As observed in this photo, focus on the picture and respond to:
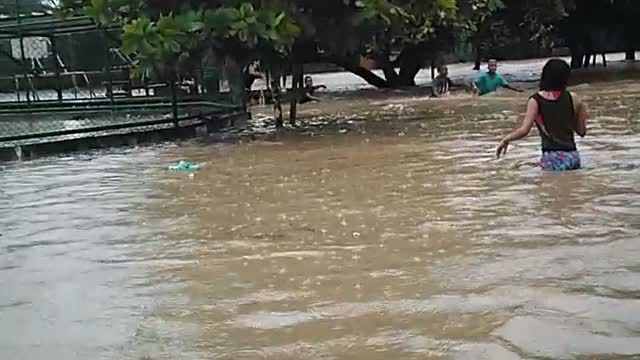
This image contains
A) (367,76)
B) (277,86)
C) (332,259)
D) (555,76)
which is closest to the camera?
(332,259)

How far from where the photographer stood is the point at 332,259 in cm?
643

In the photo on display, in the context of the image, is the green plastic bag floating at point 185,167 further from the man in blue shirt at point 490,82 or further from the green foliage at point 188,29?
the man in blue shirt at point 490,82

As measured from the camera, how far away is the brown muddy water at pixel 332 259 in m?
4.77

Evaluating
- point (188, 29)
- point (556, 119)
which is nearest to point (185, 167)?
point (188, 29)

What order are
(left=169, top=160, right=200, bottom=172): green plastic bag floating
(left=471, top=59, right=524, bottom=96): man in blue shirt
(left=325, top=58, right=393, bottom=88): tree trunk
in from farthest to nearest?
(left=325, top=58, right=393, bottom=88): tree trunk
(left=471, top=59, right=524, bottom=96): man in blue shirt
(left=169, top=160, right=200, bottom=172): green plastic bag floating

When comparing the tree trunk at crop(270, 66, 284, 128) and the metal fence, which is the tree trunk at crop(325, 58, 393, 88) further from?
the tree trunk at crop(270, 66, 284, 128)

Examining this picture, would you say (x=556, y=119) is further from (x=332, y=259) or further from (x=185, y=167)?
(x=185, y=167)

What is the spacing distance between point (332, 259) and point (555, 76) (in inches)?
169

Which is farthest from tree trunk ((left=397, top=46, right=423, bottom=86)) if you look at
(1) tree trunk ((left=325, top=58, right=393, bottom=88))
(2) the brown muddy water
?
(2) the brown muddy water

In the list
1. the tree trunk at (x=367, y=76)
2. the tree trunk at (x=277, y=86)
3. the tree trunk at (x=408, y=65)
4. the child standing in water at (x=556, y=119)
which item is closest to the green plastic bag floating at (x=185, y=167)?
the child standing in water at (x=556, y=119)

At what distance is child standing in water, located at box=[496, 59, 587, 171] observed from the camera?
9.70m

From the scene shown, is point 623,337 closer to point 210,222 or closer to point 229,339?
point 229,339

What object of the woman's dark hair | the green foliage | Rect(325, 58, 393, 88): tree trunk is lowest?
Rect(325, 58, 393, 88): tree trunk

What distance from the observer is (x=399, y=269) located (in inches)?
238
